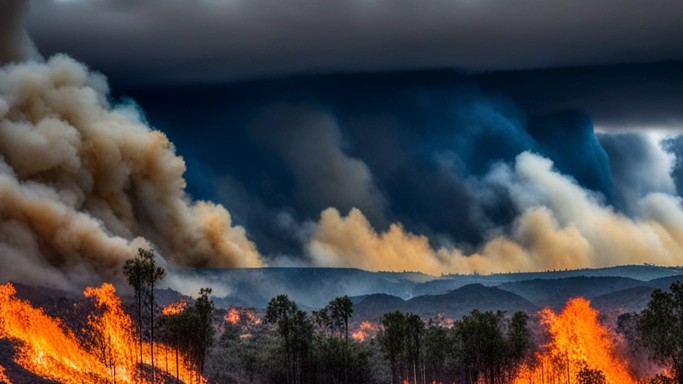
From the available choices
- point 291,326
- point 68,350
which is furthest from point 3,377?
point 291,326

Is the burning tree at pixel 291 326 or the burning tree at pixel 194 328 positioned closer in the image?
the burning tree at pixel 194 328

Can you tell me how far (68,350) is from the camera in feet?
553

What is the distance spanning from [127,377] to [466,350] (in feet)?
279

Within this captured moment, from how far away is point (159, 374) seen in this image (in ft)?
559

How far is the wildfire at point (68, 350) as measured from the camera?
5645 inches

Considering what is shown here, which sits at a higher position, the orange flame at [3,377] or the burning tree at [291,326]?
the burning tree at [291,326]

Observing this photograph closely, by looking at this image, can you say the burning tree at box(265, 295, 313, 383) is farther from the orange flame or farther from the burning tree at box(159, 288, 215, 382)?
the orange flame

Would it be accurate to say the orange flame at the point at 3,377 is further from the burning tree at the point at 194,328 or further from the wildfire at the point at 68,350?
the burning tree at the point at 194,328

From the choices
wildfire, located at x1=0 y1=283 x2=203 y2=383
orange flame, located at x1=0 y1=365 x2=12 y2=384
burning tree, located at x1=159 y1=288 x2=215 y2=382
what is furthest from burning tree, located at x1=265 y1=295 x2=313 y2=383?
orange flame, located at x1=0 y1=365 x2=12 y2=384

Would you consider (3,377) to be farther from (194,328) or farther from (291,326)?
(291,326)

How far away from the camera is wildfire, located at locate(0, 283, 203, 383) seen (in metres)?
143

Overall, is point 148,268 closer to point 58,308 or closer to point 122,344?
point 122,344

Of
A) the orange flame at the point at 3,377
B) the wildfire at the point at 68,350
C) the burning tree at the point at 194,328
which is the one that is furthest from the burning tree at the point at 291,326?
the orange flame at the point at 3,377

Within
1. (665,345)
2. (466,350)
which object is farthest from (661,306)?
(466,350)
